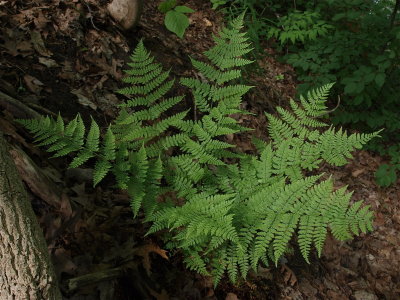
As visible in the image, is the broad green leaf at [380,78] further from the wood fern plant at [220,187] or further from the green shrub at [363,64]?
the wood fern plant at [220,187]

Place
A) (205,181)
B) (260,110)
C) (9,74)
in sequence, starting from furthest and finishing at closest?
(260,110), (9,74), (205,181)

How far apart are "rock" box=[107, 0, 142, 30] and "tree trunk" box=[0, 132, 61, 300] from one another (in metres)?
3.12

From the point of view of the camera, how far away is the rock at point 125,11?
419 cm

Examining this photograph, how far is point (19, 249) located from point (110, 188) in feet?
A: 4.67

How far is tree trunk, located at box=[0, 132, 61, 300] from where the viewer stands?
140 centimetres

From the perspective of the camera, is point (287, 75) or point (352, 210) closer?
point (352, 210)

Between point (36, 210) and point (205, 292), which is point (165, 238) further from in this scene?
point (36, 210)

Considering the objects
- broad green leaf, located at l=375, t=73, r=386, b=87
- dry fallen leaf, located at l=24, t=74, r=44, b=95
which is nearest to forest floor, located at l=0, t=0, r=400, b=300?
dry fallen leaf, located at l=24, t=74, r=44, b=95

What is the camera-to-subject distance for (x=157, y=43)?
15.6 ft

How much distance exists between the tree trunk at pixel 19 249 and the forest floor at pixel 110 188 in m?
0.57

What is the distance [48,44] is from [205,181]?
2.29m

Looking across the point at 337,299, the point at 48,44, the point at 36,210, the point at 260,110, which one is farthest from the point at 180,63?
the point at 337,299

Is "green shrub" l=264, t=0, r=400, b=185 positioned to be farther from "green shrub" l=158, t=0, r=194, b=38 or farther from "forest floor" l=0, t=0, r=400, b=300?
"green shrub" l=158, t=0, r=194, b=38

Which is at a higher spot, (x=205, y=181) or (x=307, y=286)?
(x=205, y=181)
